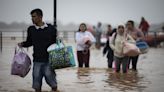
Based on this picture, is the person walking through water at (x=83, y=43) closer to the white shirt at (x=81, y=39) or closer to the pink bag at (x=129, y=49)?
the white shirt at (x=81, y=39)

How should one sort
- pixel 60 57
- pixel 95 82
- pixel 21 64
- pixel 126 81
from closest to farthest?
pixel 60 57 → pixel 21 64 → pixel 95 82 → pixel 126 81

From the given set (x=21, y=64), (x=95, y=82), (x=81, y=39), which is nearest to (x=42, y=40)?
(x=21, y=64)

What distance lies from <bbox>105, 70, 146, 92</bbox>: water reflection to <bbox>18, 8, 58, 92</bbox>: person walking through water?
2.27m

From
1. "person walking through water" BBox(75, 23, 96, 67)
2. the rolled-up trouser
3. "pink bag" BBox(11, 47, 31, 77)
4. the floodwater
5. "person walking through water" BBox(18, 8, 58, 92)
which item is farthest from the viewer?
"person walking through water" BBox(75, 23, 96, 67)

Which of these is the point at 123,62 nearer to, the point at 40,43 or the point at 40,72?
the point at 40,72

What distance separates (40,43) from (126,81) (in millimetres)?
4090

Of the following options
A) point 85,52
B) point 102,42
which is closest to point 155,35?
point 102,42

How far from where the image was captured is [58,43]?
10.2 m

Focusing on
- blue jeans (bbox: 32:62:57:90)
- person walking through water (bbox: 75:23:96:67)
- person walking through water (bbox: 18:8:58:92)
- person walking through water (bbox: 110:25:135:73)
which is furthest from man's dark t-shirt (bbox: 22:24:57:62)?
person walking through water (bbox: 75:23:96:67)

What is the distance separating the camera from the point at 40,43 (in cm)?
999

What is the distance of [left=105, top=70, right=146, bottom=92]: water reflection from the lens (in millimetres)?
12038

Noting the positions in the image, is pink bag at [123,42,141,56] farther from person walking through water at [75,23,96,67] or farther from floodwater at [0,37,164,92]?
person walking through water at [75,23,96,67]

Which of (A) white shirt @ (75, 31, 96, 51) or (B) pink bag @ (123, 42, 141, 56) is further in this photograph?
(A) white shirt @ (75, 31, 96, 51)

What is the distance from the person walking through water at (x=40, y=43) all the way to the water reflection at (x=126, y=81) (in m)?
2.27
